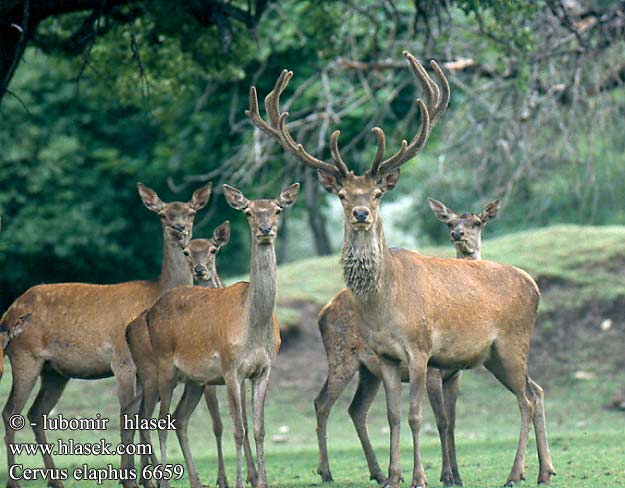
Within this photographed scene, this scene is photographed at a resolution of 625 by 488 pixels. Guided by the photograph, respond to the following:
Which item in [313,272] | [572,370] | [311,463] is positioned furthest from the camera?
[313,272]

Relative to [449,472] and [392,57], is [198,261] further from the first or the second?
[392,57]

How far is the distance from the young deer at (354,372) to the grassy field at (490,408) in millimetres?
411

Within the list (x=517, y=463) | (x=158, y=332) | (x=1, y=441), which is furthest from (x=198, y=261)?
(x=1, y=441)

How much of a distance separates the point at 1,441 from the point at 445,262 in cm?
829

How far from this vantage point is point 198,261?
37.1 feet

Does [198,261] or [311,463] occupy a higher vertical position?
[198,261]

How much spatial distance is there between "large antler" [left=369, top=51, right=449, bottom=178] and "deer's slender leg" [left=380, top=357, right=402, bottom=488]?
150 centimetres

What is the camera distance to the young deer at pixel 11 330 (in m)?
10.5

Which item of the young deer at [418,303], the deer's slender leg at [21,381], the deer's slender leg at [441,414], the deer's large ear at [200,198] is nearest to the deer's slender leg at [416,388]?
the young deer at [418,303]

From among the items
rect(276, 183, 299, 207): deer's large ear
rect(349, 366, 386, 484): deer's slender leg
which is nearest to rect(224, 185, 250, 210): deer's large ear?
rect(276, 183, 299, 207): deer's large ear

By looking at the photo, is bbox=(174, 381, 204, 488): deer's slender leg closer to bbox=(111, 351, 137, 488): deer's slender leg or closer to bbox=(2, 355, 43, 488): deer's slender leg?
bbox=(111, 351, 137, 488): deer's slender leg

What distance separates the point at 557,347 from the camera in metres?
18.6

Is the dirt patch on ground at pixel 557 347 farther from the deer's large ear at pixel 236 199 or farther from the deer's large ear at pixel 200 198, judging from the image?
the deer's large ear at pixel 236 199

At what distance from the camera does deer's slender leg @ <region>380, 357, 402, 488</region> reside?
9.46 m
